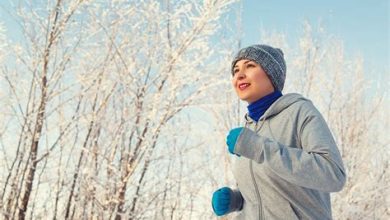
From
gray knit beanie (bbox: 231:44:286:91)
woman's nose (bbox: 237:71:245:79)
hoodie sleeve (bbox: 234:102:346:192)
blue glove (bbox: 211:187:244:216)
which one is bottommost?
blue glove (bbox: 211:187:244:216)

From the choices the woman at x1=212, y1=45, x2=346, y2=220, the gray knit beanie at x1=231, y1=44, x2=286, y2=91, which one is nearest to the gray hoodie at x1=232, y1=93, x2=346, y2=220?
the woman at x1=212, y1=45, x2=346, y2=220

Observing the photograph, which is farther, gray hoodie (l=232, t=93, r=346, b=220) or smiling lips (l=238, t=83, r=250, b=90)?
smiling lips (l=238, t=83, r=250, b=90)

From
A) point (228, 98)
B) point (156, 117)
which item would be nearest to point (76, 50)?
point (156, 117)

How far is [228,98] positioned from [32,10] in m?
2.92

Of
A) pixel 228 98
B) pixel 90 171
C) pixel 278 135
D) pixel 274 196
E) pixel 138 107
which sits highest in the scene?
pixel 228 98

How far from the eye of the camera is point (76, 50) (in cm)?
364

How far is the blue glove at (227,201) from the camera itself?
4.73 ft

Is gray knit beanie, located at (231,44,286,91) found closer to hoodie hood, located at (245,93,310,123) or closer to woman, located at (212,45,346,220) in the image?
woman, located at (212,45,346,220)

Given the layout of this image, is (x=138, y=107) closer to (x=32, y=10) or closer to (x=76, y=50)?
(x=76, y=50)

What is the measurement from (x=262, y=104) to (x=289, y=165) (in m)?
0.34

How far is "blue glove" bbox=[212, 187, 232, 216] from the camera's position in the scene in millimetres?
1445

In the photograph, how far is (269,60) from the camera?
1466 mm

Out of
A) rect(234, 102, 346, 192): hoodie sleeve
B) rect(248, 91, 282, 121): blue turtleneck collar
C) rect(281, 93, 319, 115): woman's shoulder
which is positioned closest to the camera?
rect(234, 102, 346, 192): hoodie sleeve

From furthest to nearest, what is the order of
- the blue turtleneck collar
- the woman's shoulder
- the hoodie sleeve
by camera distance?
1. the blue turtleneck collar
2. the woman's shoulder
3. the hoodie sleeve
